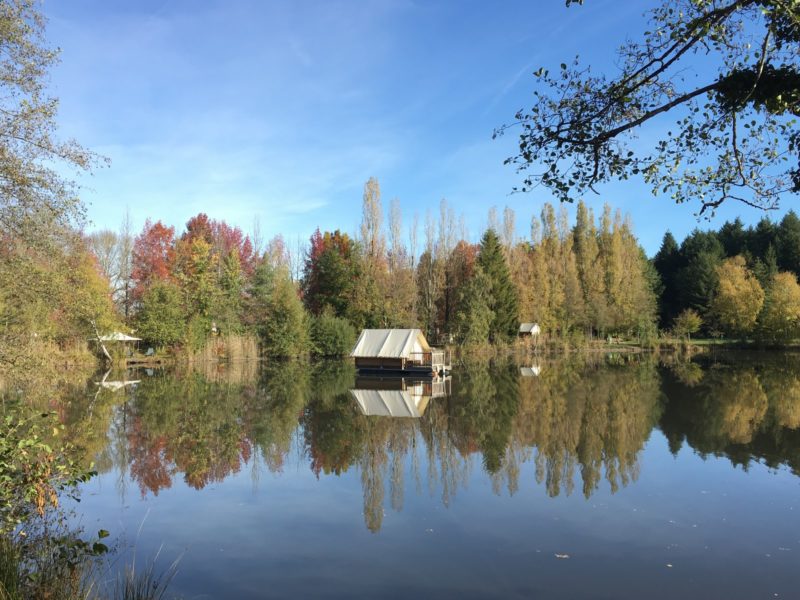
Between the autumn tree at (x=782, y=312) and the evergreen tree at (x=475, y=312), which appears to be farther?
the autumn tree at (x=782, y=312)

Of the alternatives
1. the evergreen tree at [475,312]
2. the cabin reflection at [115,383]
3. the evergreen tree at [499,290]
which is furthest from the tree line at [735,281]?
the cabin reflection at [115,383]

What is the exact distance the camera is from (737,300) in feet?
141

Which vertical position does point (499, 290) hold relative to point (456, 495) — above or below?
above

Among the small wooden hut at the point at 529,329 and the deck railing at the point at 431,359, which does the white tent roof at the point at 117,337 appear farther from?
the small wooden hut at the point at 529,329

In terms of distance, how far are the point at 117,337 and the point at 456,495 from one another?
28967mm

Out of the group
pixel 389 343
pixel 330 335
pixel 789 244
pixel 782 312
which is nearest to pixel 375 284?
pixel 330 335

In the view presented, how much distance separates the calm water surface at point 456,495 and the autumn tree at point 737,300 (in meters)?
27.6

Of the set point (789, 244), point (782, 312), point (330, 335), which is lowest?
point (330, 335)

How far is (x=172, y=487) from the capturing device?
9148mm

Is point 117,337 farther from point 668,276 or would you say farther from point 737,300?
point 668,276

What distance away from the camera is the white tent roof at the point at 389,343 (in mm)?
29391

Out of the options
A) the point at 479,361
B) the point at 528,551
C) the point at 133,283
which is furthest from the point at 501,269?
the point at 528,551

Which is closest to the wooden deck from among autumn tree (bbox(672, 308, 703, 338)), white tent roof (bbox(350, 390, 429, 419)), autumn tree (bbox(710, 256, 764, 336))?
white tent roof (bbox(350, 390, 429, 419))

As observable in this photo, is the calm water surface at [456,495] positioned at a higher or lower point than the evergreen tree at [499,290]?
lower
